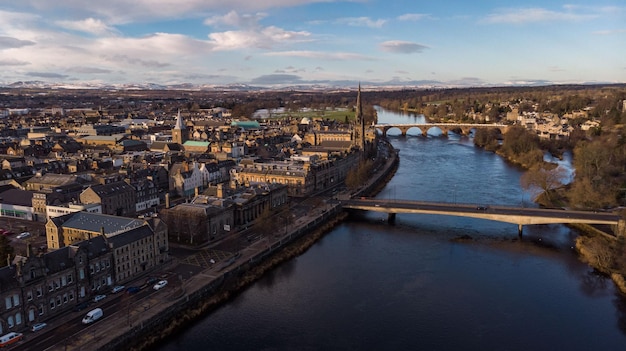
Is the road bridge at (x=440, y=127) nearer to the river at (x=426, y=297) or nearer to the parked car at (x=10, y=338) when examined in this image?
the river at (x=426, y=297)

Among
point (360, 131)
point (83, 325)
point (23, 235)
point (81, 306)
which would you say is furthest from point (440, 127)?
point (83, 325)

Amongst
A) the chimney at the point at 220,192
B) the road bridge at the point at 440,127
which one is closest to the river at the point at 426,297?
the chimney at the point at 220,192

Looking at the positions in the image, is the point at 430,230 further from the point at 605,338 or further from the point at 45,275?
the point at 45,275

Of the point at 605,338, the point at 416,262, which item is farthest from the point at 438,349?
the point at 416,262

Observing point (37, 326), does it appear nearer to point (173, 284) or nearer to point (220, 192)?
point (173, 284)

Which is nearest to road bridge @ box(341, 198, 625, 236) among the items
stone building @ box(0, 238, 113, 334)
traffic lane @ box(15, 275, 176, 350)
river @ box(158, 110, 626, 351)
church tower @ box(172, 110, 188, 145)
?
river @ box(158, 110, 626, 351)
